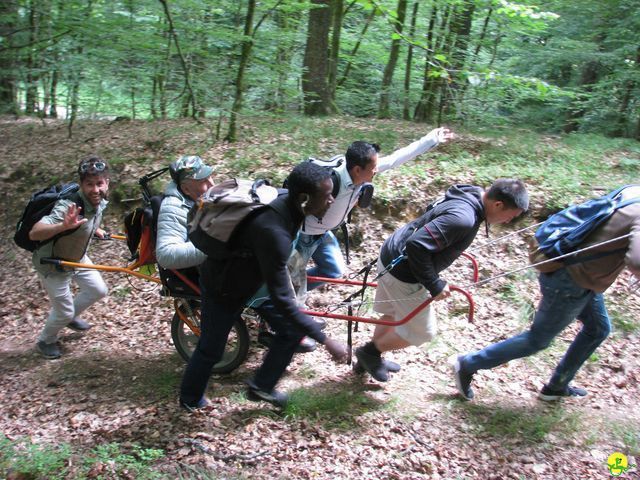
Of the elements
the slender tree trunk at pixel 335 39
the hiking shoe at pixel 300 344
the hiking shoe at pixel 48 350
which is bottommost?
the hiking shoe at pixel 48 350

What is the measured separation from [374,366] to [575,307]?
5.46 feet

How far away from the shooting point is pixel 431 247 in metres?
3.13

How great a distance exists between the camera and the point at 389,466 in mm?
3340

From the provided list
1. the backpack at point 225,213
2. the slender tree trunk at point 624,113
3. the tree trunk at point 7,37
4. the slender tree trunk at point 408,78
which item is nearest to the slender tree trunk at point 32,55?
the tree trunk at point 7,37

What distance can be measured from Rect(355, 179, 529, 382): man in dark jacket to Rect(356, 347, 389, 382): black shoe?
0.21m

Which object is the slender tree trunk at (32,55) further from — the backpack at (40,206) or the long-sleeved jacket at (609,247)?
the long-sleeved jacket at (609,247)

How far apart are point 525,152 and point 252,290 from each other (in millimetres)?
6914

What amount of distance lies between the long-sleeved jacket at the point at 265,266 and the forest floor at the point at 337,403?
1.10 metres

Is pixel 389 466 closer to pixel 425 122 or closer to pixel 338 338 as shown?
pixel 338 338

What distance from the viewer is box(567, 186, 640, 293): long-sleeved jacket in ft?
9.80

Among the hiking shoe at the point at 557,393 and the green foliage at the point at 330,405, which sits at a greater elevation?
the hiking shoe at the point at 557,393

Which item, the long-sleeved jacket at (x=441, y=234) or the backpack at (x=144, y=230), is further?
the backpack at (x=144, y=230)

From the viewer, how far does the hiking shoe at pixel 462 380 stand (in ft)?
12.8

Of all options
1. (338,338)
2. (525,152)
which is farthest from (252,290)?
(525,152)
